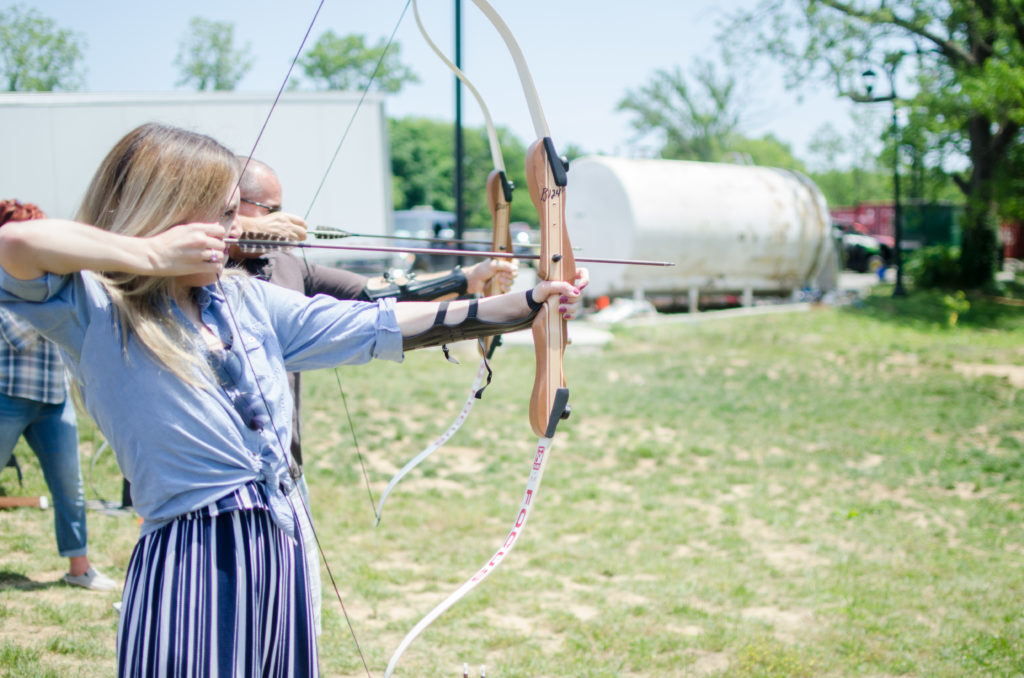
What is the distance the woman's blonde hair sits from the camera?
146 centimetres

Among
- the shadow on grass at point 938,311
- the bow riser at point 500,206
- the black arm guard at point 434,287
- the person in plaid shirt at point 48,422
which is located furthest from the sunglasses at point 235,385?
the shadow on grass at point 938,311

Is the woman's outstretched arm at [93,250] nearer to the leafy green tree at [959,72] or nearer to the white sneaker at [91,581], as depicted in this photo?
the white sneaker at [91,581]

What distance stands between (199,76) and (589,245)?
22.8 feet

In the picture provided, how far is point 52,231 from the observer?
131 cm

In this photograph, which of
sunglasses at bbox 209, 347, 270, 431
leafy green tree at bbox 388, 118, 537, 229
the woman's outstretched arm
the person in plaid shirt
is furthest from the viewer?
leafy green tree at bbox 388, 118, 537, 229

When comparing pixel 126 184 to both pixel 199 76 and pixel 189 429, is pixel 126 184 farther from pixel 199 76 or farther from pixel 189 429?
pixel 199 76

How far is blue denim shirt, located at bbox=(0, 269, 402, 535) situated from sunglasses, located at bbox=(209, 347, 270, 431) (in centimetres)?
1

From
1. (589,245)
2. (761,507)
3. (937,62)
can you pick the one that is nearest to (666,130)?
(937,62)

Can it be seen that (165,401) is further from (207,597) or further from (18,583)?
(18,583)

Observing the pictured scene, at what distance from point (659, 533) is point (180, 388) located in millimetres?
3627

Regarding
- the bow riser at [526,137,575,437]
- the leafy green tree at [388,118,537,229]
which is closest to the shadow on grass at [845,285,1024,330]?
the bow riser at [526,137,575,437]

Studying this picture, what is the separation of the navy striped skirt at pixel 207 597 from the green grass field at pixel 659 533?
1.64m

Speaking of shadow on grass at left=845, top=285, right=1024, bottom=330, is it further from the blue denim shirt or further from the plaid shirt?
the blue denim shirt

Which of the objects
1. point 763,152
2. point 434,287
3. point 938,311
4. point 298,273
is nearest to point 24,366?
point 298,273
